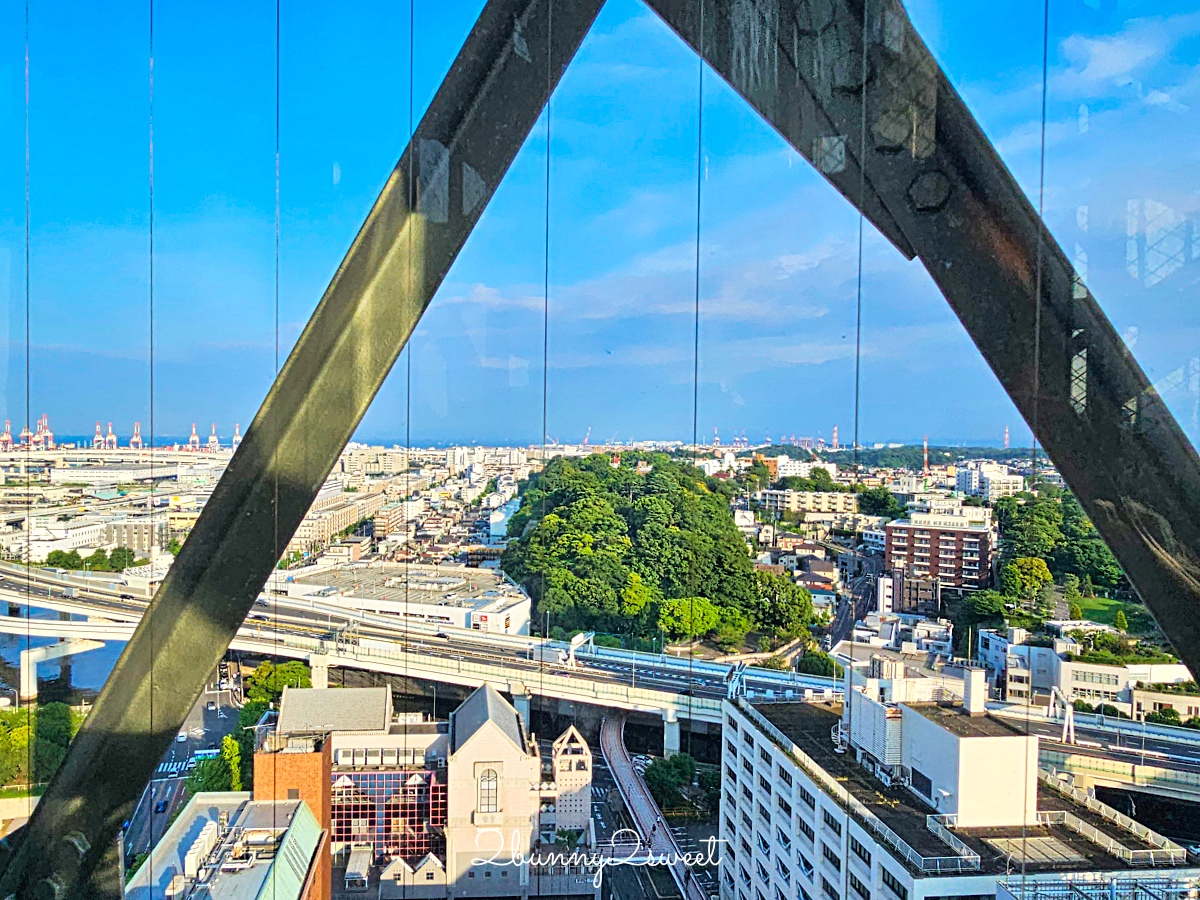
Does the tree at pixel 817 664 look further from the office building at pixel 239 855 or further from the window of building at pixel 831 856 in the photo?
the office building at pixel 239 855

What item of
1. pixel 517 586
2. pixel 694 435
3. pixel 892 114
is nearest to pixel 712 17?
pixel 892 114

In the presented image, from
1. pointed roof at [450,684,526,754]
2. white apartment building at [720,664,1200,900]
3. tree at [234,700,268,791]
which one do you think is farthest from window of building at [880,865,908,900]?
tree at [234,700,268,791]

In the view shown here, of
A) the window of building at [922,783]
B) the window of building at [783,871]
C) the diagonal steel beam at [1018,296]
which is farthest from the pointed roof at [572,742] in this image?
the diagonal steel beam at [1018,296]

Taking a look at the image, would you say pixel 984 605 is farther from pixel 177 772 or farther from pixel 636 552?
pixel 177 772

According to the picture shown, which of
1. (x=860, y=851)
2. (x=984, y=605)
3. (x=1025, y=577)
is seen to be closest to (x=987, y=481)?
(x=1025, y=577)

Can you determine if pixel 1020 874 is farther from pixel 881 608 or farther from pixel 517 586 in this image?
pixel 517 586

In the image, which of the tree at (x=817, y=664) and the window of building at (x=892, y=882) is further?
the tree at (x=817, y=664)
